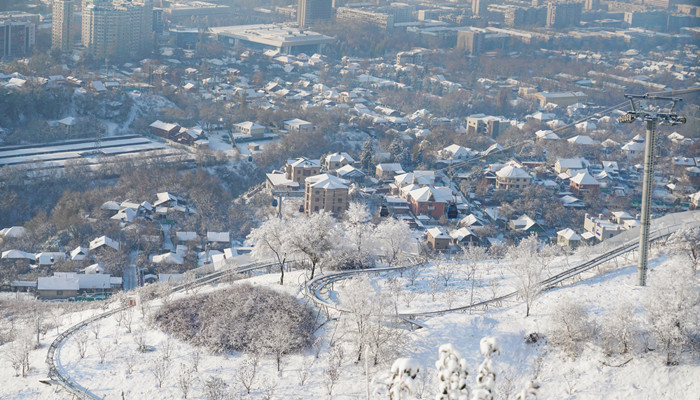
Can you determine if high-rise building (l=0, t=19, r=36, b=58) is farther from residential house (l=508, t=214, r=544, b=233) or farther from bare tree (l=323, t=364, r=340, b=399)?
bare tree (l=323, t=364, r=340, b=399)

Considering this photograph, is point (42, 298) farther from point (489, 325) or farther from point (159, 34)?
point (159, 34)

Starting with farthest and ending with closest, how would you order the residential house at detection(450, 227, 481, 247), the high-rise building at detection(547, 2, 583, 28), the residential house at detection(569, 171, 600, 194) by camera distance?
the high-rise building at detection(547, 2, 583, 28), the residential house at detection(569, 171, 600, 194), the residential house at detection(450, 227, 481, 247)

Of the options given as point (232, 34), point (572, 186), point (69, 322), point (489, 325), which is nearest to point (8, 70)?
point (232, 34)

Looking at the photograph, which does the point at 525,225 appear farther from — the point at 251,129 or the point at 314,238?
the point at 251,129

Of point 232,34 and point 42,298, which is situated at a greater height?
point 232,34

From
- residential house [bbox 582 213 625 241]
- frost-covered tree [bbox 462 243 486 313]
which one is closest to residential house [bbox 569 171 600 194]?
residential house [bbox 582 213 625 241]

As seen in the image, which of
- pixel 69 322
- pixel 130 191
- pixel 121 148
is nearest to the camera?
pixel 69 322

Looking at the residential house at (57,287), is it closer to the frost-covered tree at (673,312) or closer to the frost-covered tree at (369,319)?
the frost-covered tree at (369,319)
